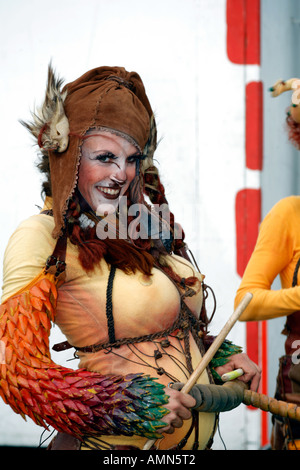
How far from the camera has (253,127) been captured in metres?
2.87

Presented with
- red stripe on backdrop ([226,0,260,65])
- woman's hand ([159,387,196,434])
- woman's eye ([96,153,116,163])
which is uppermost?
red stripe on backdrop ([226,0,260,65])

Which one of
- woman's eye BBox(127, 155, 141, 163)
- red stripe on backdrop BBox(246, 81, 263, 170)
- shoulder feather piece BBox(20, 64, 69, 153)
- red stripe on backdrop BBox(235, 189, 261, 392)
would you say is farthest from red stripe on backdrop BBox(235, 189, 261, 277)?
shoulder feather piece BBox(20, 64, 69, 153)

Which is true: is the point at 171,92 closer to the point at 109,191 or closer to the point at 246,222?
the point at 246,222

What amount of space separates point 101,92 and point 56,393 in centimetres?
→ 75

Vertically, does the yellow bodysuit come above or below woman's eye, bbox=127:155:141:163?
below

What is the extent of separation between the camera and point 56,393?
4.94ft

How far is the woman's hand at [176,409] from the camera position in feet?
4.99

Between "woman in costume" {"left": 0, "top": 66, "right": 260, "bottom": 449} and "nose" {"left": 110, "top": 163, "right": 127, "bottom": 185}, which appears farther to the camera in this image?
"nose" {"left": 110, "top": 163, "right": 127, "bottom": 185}

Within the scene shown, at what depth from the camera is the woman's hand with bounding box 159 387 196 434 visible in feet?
4.99

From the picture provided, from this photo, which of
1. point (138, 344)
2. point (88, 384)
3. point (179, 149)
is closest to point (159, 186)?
point (138, 344)

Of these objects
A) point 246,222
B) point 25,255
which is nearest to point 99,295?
point 25,255

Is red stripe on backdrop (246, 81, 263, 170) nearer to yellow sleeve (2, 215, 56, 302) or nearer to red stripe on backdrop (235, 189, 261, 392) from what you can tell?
red stripe on backdrop (235, 189, 261, 392)

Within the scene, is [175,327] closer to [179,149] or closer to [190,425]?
[190,425]

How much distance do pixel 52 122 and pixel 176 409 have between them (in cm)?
76
